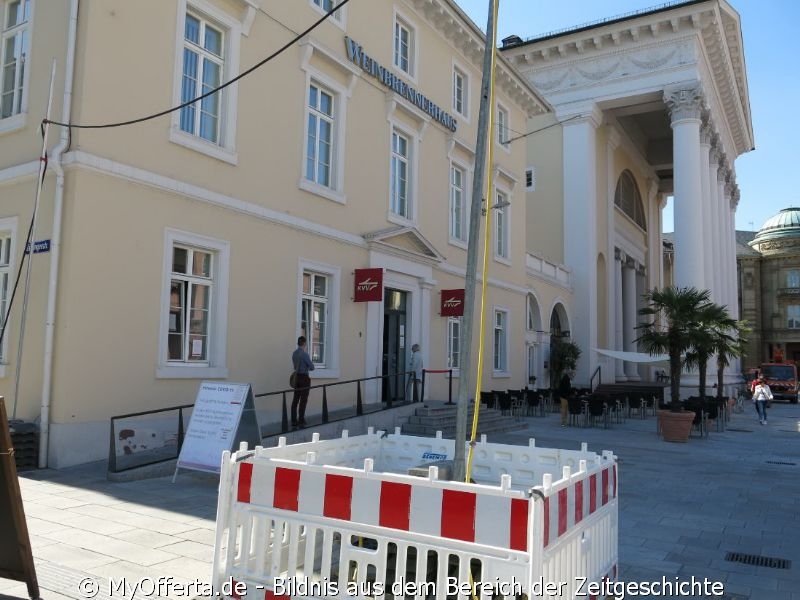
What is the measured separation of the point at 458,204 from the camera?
20.9m

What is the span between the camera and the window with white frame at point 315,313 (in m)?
14.7

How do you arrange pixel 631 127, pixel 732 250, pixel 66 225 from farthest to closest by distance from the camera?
pixel 732 250, pixel 631 127, pixel 66 225

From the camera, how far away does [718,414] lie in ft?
67.1

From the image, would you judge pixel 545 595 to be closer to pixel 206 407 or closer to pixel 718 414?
pixel 206 407

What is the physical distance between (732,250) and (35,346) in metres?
42.8

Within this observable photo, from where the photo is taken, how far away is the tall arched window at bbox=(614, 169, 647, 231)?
3816cm

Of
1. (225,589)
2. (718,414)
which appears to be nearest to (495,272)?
(718,414)

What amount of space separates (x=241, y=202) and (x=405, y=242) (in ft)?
18.9

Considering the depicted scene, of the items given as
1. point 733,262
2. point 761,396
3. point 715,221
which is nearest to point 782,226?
point 733,262

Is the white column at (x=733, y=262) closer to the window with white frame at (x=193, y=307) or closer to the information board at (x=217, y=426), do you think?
the window with white frame at (x=193, y=307)

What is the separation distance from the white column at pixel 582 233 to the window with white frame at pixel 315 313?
1852 centimetres

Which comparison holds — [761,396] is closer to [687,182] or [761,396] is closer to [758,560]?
[687,182]

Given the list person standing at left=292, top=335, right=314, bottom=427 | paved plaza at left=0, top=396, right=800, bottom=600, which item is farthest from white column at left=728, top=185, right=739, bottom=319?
person standing at left=292, top=335, right=314, bottom=427

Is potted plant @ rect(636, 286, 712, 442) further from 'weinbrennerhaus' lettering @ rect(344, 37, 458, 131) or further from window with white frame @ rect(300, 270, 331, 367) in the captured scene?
window with white frame @ rect(300, 270, 331, 367)
